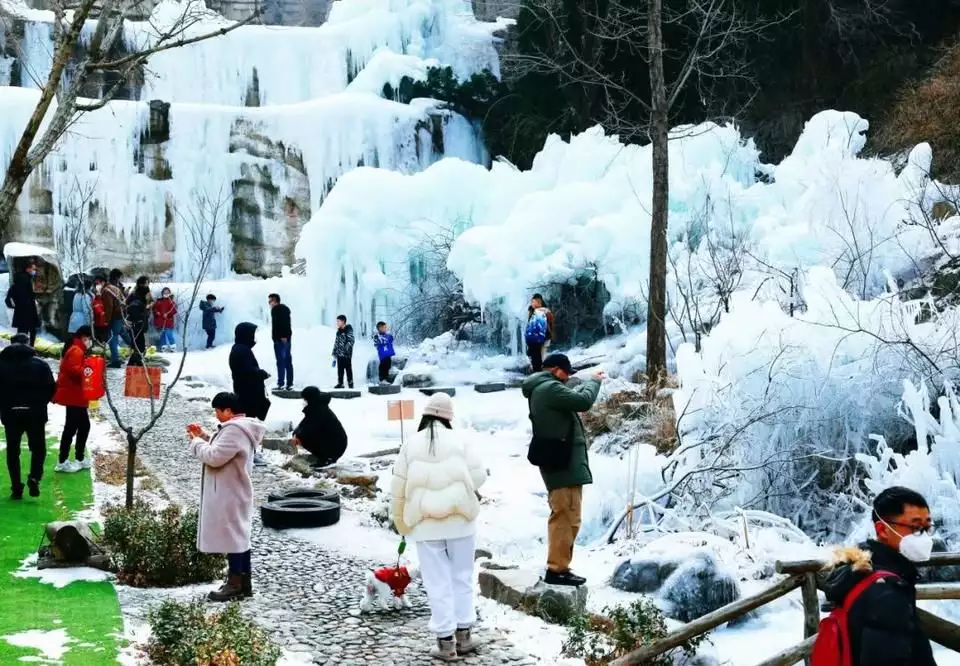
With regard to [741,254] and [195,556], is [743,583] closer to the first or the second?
[195,556]

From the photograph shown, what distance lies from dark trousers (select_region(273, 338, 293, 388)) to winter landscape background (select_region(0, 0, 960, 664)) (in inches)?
34.2

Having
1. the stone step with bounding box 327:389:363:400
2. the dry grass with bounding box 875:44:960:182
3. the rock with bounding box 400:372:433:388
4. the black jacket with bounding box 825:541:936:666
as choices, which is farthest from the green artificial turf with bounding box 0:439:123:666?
the dry grass with bounding box 875:44:960:182

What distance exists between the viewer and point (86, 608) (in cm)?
698

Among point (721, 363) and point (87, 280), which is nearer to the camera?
point (721, 363)

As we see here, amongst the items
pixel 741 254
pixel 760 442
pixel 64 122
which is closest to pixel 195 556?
pixel 64 122

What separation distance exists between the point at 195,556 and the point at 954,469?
5.75m

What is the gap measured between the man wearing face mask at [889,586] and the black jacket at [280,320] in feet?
47.3

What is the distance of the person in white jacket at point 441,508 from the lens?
6.02m

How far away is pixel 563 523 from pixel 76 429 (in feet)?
20.3

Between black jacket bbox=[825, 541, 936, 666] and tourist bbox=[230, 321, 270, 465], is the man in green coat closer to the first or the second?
black jacket bbox=[825, 541, 936, 666]

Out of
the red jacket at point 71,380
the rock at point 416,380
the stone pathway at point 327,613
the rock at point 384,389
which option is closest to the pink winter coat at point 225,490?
the stone pathway at point 327,613

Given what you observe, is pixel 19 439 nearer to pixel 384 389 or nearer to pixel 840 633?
pixel 840 633

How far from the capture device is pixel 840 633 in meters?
3.51

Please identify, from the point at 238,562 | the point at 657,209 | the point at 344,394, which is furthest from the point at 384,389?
the point at 238,562
